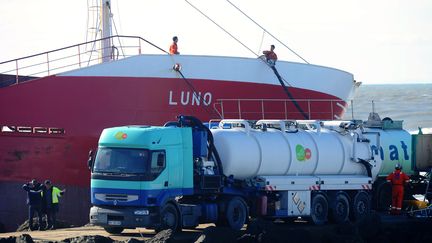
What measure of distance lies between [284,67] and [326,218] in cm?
905

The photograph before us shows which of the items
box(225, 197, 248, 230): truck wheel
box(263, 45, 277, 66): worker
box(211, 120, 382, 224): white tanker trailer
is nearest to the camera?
box(225, 197, 248, 230): truck wheel

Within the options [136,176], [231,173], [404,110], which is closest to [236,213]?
[231,173]

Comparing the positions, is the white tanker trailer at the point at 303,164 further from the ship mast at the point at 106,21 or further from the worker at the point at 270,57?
the ship mast at the point at 106,21

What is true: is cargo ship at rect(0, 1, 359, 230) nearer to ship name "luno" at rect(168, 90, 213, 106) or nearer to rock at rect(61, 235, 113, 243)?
ship name "luno" at rect(168, 90, 213, 106)

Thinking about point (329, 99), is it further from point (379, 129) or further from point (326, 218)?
point (326, 218)

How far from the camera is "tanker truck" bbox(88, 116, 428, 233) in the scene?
22.6 metres

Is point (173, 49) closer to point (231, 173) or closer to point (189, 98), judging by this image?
point (189, 98)

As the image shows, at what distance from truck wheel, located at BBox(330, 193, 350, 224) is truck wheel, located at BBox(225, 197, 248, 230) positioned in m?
3.28

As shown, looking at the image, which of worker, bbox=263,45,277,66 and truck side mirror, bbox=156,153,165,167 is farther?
worker, bbox=263,45,277,66

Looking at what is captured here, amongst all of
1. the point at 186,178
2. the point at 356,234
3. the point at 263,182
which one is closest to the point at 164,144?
the point at 186,178

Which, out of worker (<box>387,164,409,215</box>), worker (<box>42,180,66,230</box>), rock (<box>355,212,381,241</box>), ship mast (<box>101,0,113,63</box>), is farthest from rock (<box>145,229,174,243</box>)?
ship mast (<box>101,0,113,63</box>)

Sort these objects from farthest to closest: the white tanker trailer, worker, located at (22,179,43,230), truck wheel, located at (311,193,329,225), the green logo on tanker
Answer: worker, located at (22,179,43,230)
truck wheel, located at (311,193,329,225)
the green logo on tanker
the white tanker trailer

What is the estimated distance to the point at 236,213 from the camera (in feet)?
80.4

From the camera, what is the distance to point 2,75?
34.0 m
